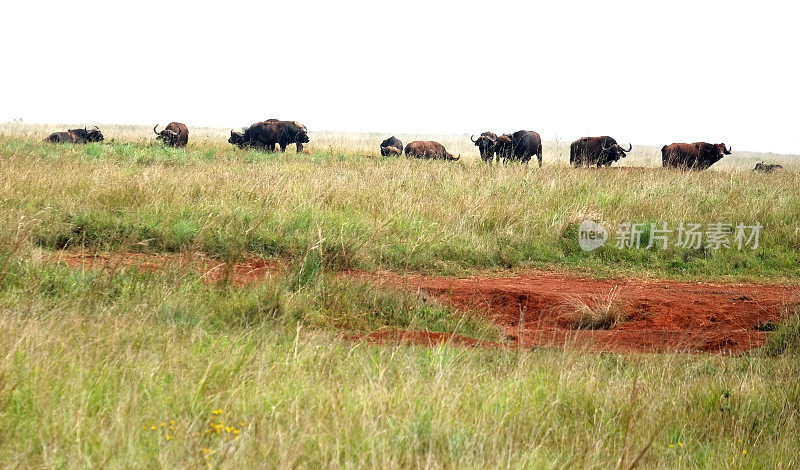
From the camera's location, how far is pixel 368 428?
10.8 ft

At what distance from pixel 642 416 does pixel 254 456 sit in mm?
2083

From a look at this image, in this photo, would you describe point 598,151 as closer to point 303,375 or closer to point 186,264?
point 186,264

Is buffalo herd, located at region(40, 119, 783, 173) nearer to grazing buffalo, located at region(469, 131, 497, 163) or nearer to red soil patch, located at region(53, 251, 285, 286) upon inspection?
grazing buffalo, located at region(469, 131, 497, 163)

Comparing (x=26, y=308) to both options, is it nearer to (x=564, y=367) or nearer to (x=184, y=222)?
(x=564, y=367)

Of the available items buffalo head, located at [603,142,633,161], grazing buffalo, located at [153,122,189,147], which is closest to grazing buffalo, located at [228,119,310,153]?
grazing buffalo, located at [153,122,189,147]

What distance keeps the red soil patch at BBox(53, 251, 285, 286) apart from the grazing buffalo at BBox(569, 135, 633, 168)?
21.0 meters

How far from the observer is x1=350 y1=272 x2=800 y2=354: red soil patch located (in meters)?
6.22

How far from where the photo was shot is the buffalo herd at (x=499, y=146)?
2744 cm

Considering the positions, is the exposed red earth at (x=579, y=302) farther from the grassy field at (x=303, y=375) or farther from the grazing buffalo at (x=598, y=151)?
the grazing buffalo at (x=598, y=151)

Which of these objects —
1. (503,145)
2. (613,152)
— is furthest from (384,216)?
(503,145)

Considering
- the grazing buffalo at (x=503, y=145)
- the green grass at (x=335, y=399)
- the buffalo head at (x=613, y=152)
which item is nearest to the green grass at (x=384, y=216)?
the green grass at (x=335, y=399)

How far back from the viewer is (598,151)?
2764cm

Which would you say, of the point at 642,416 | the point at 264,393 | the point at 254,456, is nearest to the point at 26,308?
the point at 264,393

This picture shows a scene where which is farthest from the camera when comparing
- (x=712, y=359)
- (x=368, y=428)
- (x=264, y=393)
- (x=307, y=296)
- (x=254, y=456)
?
(x=307, y=296)
